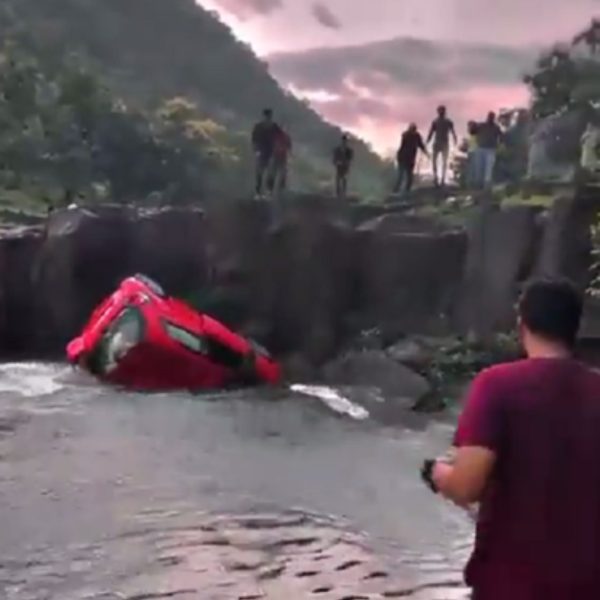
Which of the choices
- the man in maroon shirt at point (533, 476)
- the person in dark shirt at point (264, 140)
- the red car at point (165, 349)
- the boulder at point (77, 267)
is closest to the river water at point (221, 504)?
the red car at point (165, 349)

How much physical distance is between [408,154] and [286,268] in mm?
3542

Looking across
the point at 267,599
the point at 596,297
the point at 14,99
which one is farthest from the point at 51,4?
the point at 267,599

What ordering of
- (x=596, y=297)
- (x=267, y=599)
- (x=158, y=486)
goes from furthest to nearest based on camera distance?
(x=596, y=297)
(x=158, y=486)
(x=267, y=599)

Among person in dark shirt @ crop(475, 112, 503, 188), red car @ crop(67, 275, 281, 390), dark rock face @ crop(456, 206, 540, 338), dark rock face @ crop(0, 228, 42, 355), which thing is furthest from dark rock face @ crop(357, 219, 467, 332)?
dark rock face @ crop(0, 228, 42, 355)

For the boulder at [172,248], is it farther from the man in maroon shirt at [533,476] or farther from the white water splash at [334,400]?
the man in maroon shirt at [533,476]

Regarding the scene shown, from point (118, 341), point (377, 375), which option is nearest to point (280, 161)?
point (377, 375)

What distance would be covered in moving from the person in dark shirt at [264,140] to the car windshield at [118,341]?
6.68 meters

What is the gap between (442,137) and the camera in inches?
1093

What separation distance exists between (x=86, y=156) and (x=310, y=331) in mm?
32684

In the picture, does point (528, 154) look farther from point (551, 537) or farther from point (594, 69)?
point (551, 537)

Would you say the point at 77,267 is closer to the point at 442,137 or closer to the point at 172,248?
the point at 172,248

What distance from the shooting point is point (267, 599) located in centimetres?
806

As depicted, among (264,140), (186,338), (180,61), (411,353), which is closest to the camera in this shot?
(186,338)

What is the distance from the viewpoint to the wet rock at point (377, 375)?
67.6 feet
